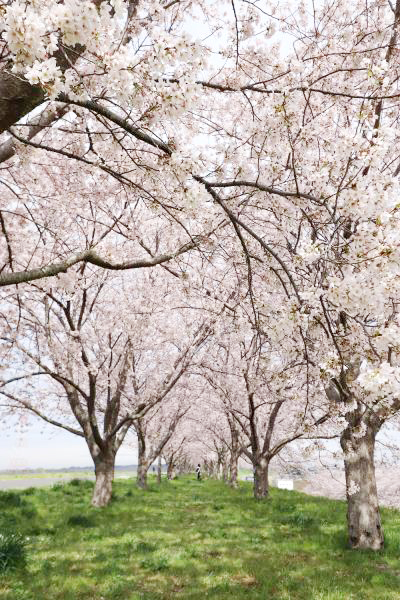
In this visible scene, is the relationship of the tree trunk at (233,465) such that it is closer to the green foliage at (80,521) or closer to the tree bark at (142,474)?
the tree bark at (142,474)

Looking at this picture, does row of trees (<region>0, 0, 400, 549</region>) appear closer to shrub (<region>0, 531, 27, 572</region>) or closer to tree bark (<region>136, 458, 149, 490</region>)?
shrub (<region>0, 531, 27, 572</region>)

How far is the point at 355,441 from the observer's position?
9.50 metres

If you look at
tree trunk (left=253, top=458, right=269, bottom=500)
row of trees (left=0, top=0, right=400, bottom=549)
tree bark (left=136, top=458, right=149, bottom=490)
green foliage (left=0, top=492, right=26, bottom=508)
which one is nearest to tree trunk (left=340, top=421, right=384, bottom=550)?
row of trees (left=0, top=0, right=400, bottom=549)

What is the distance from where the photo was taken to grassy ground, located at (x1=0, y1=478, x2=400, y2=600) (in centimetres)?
678

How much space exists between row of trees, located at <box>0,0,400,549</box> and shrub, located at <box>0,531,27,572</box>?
3.97m

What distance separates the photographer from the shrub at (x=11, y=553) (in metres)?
7.41

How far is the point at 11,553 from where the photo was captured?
7.59 m

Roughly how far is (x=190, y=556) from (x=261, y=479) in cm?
1041

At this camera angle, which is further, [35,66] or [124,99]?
A: [124,99]

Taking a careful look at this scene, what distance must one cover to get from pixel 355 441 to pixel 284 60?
7356 millimetres

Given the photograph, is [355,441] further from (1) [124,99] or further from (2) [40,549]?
(1) [124,99]

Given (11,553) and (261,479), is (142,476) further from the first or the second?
(11,553)

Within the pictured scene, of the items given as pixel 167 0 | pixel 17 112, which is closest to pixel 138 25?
pixel 167 0

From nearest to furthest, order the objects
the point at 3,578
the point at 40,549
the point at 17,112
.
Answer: the point at 17,112 → the point at 3,578 → the point at 40,549
